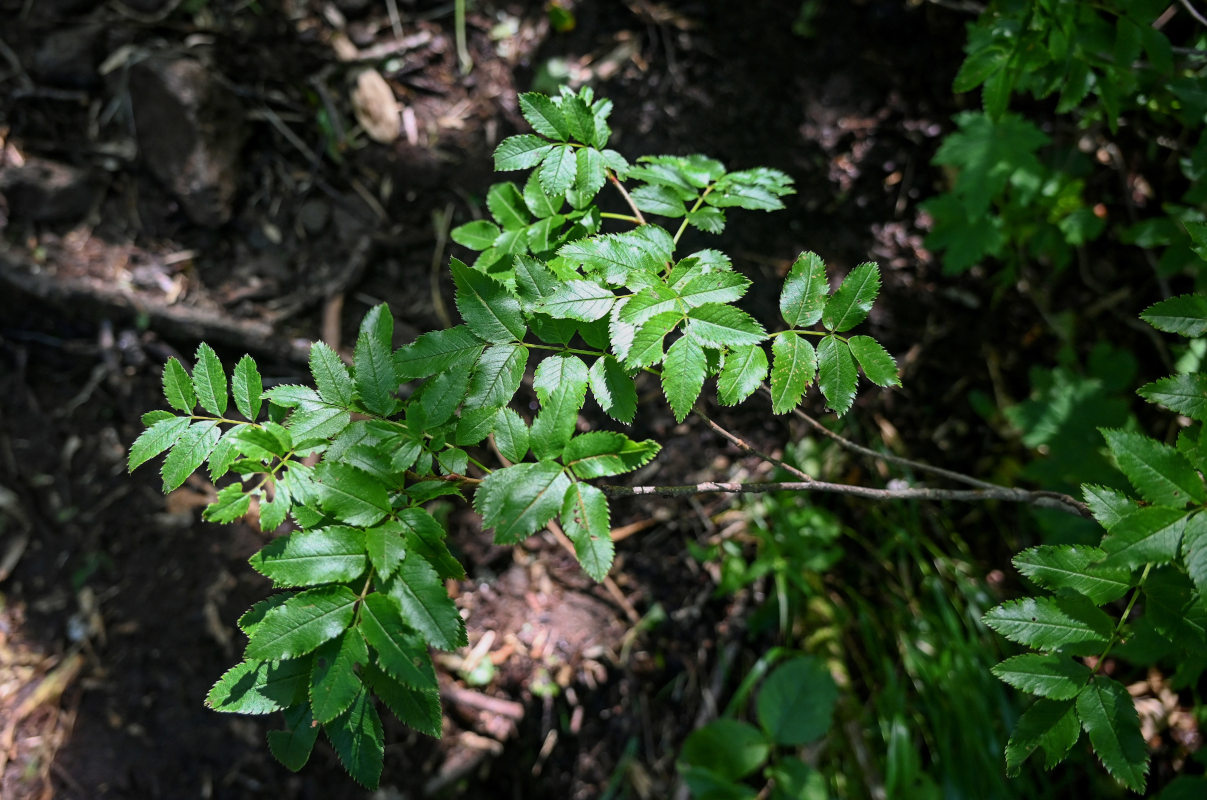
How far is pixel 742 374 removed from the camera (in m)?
1.09

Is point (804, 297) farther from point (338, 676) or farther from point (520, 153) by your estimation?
point (338, 676)

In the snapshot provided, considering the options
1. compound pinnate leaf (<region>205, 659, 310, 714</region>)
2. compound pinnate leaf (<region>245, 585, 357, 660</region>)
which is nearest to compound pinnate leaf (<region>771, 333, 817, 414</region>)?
compound pinnate leaf (<region>245, 585, 357, 660</region>)

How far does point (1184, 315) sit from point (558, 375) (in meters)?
1.02

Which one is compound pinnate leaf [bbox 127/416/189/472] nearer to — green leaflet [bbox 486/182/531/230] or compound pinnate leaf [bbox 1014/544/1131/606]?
green leaflet [bbox 486/182/531/230]

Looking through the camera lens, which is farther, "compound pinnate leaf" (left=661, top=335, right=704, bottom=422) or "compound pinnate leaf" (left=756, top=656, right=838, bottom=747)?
"compound pinnate leaf" (left=756, top=656, right=838, bottom=747)

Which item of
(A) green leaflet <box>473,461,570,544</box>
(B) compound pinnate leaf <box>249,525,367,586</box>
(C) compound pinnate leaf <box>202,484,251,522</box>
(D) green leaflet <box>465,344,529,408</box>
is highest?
(D) green leaflet <box>465,344,529,408</box>

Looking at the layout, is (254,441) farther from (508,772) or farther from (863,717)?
(863,717)

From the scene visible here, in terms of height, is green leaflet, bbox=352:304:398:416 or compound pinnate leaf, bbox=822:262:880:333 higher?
compound pinnate leaf, bbox=822:262:880:333

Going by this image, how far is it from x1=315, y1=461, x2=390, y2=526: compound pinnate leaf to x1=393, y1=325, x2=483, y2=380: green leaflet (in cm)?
17

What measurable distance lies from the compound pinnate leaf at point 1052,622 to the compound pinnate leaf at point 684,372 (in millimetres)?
617

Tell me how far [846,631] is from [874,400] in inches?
36.5

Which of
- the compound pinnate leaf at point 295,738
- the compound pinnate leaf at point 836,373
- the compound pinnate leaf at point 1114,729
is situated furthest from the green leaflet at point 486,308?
the compound pinnate leaf at point 1114,729

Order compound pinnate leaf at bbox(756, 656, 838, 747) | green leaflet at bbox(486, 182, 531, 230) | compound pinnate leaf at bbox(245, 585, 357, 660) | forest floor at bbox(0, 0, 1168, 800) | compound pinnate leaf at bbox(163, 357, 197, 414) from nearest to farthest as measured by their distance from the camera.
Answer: compound pinnate leaf at bbox(245, 585, 357, 660) < compound pinnate leaf at bbox(163, 357, 197, 414) < green leaflet at bbox(486, 182, 531, 230) < compound pinnate leaf at bbox(756, 656, 838, 747) < forest floor at bbox(0, 0, 1168, 800)

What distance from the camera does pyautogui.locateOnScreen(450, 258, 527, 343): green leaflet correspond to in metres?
1.13
